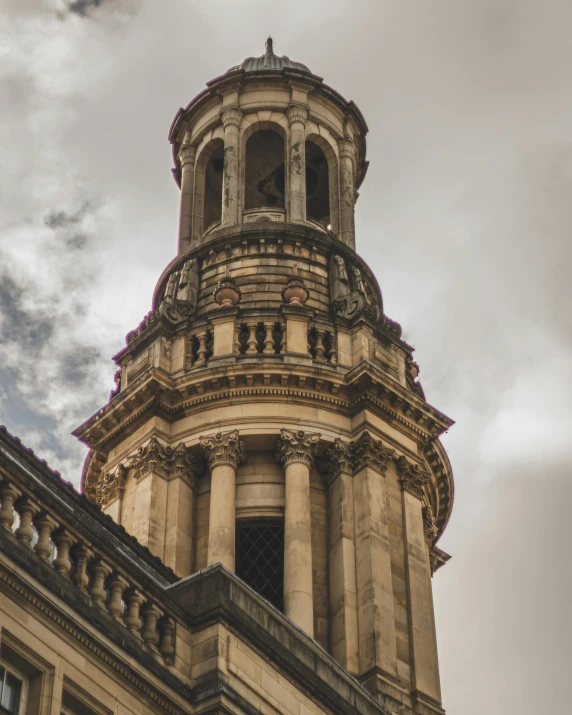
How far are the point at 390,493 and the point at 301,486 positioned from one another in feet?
Result: 7.66

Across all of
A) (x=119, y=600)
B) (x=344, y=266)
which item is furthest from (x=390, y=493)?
(x=119, y=600)

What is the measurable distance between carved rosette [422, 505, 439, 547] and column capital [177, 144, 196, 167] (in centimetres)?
1437

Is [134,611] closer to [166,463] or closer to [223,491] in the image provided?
[223,491]

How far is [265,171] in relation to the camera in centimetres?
5184

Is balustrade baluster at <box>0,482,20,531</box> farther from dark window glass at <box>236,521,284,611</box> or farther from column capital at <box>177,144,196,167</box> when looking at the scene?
column capital at <box>177,144,196,167</box>

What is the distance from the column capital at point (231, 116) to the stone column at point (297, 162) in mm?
1509

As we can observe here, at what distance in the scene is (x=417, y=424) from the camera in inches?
1657

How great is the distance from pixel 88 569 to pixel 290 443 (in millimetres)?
20988

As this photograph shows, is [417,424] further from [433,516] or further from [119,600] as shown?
[119,600]

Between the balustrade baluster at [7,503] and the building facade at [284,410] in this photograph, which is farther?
the building facade at [284,410]

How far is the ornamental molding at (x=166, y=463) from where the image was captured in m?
40.6

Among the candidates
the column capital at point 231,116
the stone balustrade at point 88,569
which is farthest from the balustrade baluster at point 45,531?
the column capital at point 231,116

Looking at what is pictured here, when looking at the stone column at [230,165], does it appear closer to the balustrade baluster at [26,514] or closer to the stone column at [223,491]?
the stone column at [223,491]

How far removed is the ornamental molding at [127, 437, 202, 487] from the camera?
40.6 m
